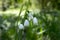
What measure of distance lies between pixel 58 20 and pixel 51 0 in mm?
495

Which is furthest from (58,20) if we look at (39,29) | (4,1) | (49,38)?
(4,1)

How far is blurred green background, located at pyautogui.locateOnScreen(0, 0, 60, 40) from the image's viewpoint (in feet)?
5.97

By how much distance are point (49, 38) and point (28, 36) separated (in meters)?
0.49

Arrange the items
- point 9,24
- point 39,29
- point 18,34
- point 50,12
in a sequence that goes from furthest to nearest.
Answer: point 50,12 → point 9,24 → point 39,29 → point 18,34

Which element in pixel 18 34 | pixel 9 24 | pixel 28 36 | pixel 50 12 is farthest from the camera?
pixel 50 12

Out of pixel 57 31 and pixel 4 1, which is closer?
pixel 57 31

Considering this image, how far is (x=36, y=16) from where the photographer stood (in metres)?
2.06

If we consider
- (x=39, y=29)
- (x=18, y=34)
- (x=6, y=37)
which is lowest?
(x=6, y=37)

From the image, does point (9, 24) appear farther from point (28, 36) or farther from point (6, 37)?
point (28, 36)

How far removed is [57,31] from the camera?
6.84ft

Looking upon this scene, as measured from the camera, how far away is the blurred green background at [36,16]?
1.82 metres

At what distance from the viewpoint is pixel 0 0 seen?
96.5 inches

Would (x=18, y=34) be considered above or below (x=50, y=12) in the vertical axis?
above

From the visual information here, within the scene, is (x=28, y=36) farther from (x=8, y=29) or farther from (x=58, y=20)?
(x=58, y=20)
